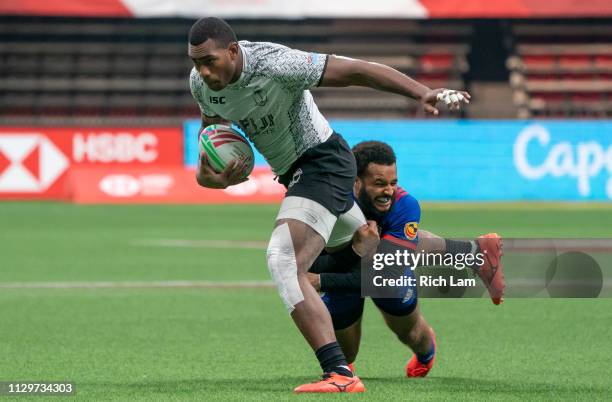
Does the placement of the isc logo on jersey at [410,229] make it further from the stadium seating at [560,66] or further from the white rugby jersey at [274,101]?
the stadium seating at [560,66]

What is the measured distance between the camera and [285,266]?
6301 mm

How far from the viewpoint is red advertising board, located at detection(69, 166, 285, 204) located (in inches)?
981

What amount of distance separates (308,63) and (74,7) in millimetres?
22496

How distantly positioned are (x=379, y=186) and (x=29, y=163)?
63.2 ft

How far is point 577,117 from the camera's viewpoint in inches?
1146

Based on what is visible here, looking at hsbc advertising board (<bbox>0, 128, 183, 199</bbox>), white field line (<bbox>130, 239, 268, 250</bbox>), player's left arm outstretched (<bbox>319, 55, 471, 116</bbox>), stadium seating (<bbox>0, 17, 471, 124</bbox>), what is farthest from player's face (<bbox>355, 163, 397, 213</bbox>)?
stadium seating (<bbox>0, 17, 471, 124</bbox>)

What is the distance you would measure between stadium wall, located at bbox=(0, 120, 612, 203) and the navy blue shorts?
17.3 m

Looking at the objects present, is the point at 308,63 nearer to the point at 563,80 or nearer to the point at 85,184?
the point at 85,184

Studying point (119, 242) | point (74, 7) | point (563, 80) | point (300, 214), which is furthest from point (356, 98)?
point (300, 214)

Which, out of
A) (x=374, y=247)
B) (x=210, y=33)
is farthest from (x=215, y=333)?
(x=210, y=33)

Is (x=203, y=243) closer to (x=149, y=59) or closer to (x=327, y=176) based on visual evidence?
(x=327, y=176)

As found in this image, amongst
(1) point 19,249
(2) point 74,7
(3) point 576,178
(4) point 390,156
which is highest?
(2) point 74,7

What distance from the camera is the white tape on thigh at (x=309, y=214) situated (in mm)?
6379

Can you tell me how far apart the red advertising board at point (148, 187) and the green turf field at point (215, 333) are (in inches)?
308
